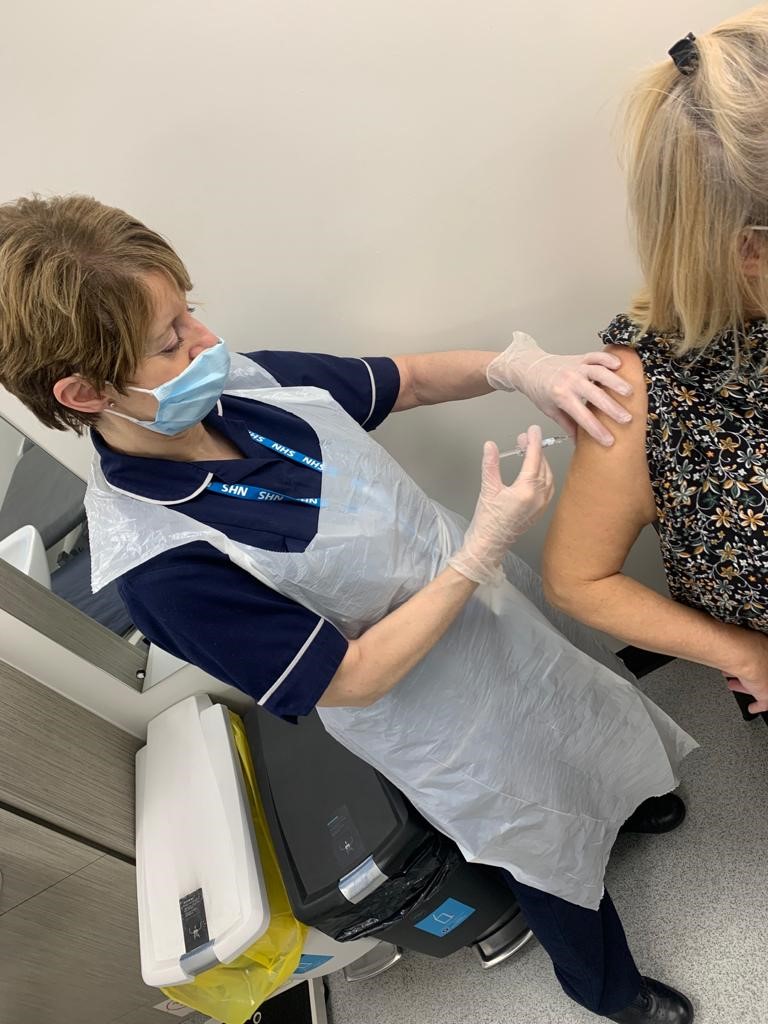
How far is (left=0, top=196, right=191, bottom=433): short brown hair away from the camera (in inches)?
33.4

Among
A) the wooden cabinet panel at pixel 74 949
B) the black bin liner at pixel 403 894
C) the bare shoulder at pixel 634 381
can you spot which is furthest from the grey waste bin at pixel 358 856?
the bare shoulder at pixel 634 381

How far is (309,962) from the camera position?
5.29ft

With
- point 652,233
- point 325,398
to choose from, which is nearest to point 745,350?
point 652,233

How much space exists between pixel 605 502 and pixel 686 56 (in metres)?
0.51

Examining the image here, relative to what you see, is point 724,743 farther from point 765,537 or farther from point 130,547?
point 130,547

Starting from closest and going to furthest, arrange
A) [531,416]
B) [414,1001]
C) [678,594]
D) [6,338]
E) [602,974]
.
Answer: [6,338]
[678,594]
[602,974]
[531,416]
[414,1001]

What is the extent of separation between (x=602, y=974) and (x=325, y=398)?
115cm

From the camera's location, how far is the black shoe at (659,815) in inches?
66.8

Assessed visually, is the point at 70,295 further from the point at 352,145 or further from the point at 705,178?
the point at 705,178

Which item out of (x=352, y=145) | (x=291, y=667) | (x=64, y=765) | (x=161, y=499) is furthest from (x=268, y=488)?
(x=64, y=765)

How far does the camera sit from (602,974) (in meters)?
1.37

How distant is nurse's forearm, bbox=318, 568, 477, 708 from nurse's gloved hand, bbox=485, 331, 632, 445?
10.7 inches

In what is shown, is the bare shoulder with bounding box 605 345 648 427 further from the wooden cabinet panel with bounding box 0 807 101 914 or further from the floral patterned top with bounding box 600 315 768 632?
the wooden cabinet panel with bounding box 0 807 101 914

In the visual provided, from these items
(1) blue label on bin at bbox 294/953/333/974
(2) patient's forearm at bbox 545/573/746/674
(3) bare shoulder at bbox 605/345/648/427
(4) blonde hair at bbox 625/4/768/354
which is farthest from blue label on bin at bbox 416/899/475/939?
(4) blonde hair at bbox 625/4/768/354
